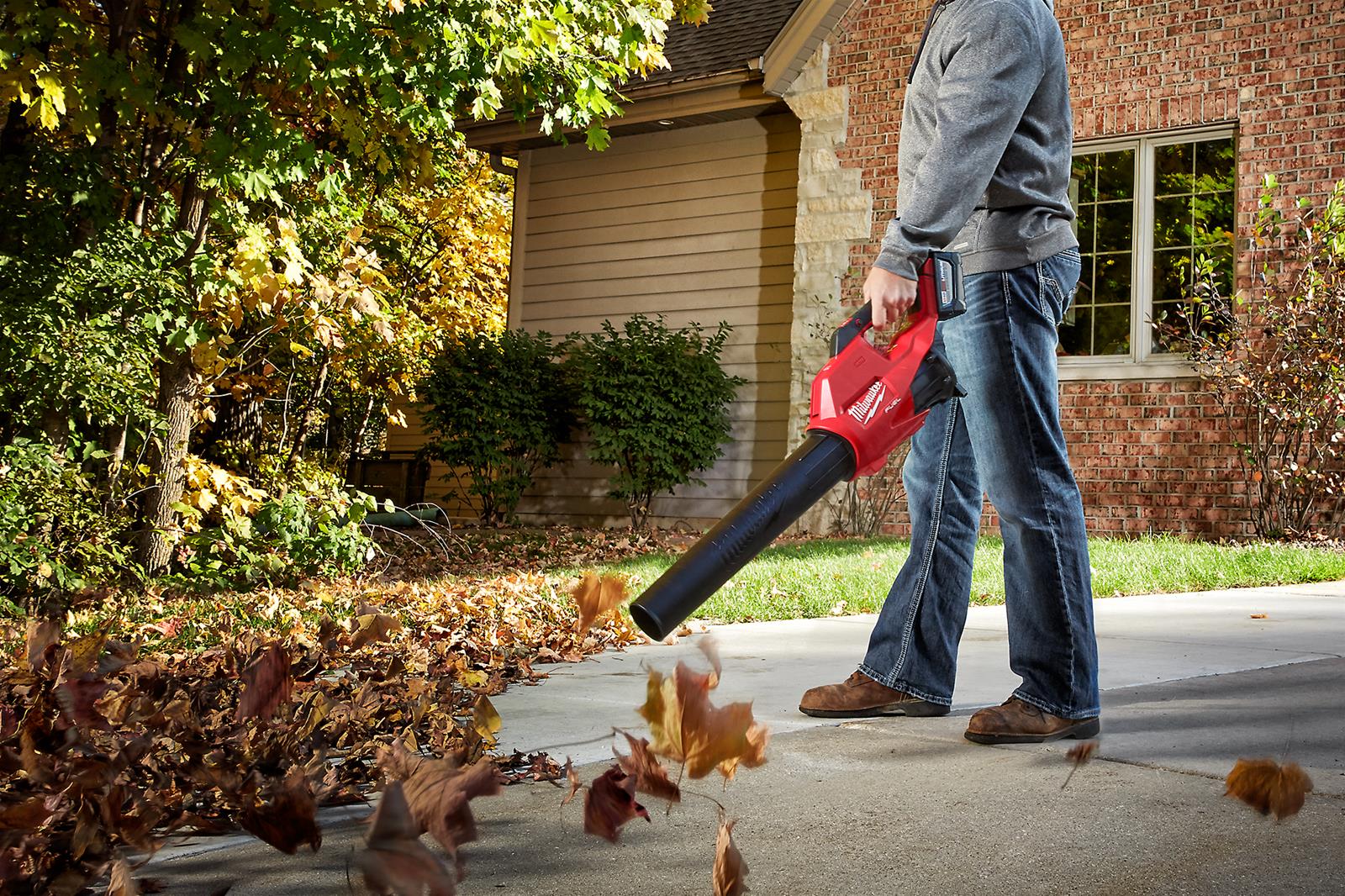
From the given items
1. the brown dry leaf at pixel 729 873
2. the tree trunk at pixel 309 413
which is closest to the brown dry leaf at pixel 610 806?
the brown dry leaf at pixel 729 873

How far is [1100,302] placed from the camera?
1006cm

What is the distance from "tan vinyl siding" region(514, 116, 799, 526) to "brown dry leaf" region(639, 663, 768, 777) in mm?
9690

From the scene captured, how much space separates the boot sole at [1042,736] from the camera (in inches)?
112

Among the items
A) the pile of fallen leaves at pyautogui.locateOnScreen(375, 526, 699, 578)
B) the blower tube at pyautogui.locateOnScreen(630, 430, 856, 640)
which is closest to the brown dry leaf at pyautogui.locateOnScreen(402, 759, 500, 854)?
the blower tube at pyautogui.locateOnScreen(630, 430, 856, 640)

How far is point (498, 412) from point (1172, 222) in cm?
623

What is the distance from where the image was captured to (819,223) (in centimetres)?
1143

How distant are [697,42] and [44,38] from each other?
24.3 feet

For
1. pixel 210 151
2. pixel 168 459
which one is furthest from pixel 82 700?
pixel 168 459

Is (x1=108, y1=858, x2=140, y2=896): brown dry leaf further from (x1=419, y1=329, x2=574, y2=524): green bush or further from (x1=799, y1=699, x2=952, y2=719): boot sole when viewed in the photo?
(x1=419, y1=329, x2=574, y2=524): green bush

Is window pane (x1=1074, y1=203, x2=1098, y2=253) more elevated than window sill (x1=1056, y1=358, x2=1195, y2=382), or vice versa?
window pane (x1=1074, y1=203, x2=1098, y2=253)

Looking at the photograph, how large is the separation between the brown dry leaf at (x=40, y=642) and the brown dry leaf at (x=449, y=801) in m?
1.33

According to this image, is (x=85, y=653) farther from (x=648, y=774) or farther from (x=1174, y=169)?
(x=1174, y=169)

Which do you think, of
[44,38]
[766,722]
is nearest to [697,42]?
[44,38]

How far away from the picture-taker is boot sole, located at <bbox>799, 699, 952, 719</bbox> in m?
3.18
